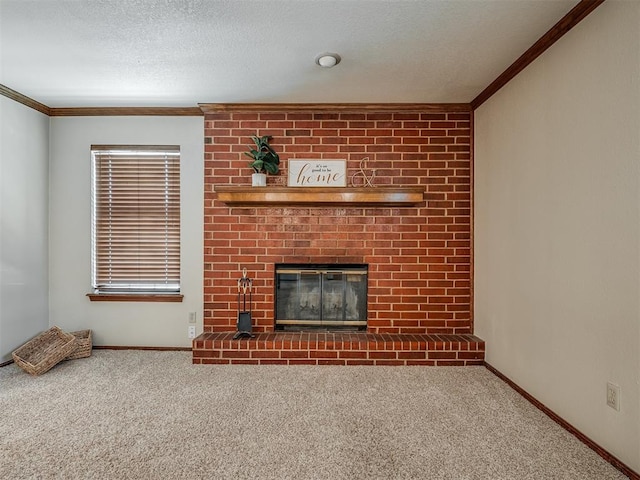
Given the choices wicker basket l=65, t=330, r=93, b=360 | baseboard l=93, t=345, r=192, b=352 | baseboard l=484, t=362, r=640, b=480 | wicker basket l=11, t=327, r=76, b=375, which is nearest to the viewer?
baseboard l=484, t=362, r=640, b=480

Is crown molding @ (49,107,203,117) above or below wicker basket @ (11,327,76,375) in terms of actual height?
above

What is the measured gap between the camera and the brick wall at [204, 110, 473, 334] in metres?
3.07

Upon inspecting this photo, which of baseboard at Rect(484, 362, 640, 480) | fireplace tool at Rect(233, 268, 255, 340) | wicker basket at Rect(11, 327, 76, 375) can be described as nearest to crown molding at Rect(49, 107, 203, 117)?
fireplace tool at Rect(233, 268, 255, 340)

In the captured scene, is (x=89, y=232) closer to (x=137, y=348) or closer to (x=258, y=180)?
(x=137, y=348)

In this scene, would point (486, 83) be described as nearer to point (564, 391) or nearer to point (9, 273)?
point (564, 391)

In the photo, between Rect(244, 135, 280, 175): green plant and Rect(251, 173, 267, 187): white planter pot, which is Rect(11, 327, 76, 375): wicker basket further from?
Rect(244, 135, 280, 175): green plant

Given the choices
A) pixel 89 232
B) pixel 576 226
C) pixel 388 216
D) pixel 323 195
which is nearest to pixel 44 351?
pixel 89 232

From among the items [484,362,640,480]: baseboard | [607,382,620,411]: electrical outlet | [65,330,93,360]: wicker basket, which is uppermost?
[607,382,620,411]: electrical outlet

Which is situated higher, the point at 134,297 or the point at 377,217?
the point at 377,217

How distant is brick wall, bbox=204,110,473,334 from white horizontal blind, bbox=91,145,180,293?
1.78ft

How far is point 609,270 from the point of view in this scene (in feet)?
5.21

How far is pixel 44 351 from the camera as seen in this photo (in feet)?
9.21

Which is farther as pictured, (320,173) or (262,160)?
(320,173)

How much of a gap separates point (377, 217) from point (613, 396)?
196 centimetres
